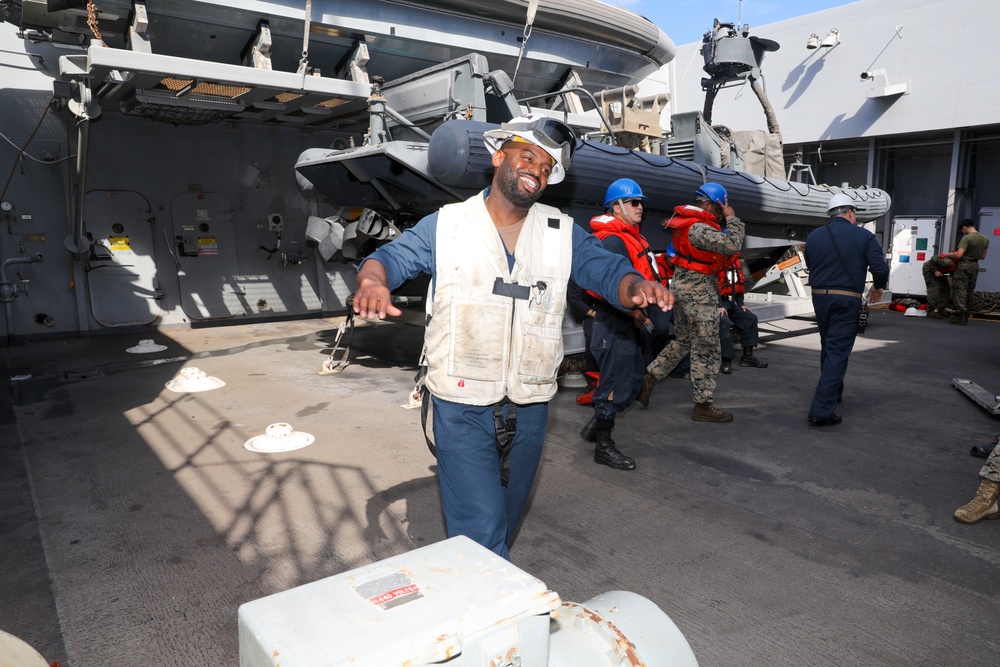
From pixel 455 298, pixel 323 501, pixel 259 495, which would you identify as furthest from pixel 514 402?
pixel 259 495

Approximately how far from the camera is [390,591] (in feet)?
3.72

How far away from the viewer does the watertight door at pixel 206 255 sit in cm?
879

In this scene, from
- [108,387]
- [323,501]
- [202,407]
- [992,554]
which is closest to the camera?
[992,554]

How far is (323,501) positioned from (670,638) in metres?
2.39

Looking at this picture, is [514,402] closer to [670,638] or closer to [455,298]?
[455,298]

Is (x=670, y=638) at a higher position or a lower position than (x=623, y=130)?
lower

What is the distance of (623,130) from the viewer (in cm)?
746

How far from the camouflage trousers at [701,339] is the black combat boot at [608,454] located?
1.04 meters

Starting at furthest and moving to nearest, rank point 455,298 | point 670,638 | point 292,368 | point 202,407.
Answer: point 292,368, point 202,407, point 455,298, point 670,638

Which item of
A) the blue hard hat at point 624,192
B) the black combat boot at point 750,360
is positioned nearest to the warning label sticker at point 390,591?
the blue hard hat at point 624,192

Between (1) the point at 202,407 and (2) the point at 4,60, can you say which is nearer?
(1) the point at 202,407

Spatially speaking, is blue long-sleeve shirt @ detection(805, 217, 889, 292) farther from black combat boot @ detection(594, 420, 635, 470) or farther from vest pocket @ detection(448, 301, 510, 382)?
vest pocket @ detection(448, 301, 510, 382)

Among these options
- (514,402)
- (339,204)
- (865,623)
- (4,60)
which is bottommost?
(865,623)

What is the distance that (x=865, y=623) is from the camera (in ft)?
7.82
